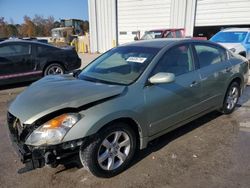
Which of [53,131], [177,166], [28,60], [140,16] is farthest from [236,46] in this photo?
[140,16]

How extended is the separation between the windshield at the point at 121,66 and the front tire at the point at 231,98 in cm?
201

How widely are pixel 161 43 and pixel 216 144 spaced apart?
1730mm

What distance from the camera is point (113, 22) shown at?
1991 cm

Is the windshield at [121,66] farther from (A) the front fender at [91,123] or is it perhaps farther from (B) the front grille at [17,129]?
(B) the front grille at [17,129]

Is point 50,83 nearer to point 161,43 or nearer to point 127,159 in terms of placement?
point 127,159

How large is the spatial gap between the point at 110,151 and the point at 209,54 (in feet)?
8.06

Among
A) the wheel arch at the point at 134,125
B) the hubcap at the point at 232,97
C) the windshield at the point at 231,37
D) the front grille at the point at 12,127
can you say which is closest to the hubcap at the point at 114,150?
the wheel arch at the point at 134,125

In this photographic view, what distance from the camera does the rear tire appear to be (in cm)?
780

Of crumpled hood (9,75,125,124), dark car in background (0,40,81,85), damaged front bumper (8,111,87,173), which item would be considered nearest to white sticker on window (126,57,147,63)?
crumpled hood (9,75,125,124)

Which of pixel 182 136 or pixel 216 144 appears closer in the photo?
pixel 216 144

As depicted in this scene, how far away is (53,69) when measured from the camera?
7961 millimetres

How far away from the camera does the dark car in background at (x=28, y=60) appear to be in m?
7.14

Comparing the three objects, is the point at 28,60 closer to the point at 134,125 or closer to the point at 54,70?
the point at 54,70

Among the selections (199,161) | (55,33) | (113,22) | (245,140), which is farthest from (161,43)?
(55,33)
